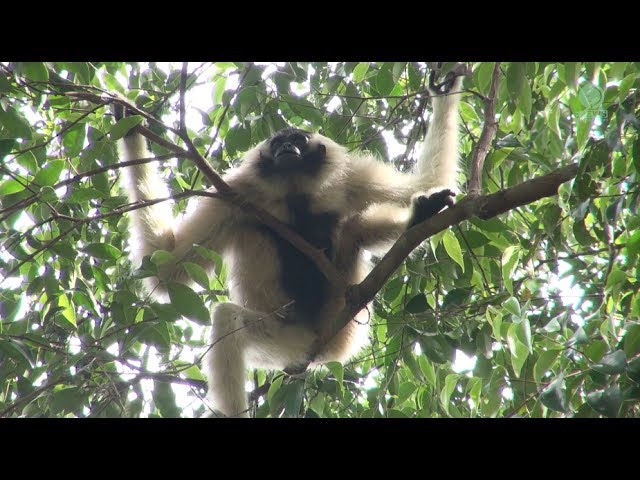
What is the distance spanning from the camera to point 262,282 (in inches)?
222

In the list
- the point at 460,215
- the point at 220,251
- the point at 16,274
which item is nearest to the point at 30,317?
the point at 16,274

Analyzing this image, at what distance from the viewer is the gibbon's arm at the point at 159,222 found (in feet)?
15.8

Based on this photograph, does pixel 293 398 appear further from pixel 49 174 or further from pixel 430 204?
pixel 49 174

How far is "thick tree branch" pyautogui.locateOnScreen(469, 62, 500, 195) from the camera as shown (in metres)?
3.73

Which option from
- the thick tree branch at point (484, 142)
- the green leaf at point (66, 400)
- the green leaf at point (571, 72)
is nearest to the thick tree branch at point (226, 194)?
the thick tree branch at point (484, 142)

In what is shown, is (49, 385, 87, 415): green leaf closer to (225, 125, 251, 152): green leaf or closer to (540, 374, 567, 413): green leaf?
(225, 125, 251, 152): green leaf

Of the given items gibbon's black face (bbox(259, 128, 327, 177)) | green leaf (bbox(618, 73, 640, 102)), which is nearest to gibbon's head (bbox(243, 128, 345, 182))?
gibbon's black face (bbox(259, 128, 327, 177))

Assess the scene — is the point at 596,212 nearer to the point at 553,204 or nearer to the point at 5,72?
the point at 553,204

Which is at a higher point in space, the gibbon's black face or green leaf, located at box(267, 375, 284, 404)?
the gibbon's black face

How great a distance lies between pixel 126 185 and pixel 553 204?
3108 mm

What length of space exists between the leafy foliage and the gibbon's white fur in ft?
0.88

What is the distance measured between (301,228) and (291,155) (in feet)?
2.14

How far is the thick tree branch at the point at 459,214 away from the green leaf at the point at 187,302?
1230mm

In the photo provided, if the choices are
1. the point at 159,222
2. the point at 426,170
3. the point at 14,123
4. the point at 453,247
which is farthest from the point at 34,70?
the point at 426,170
